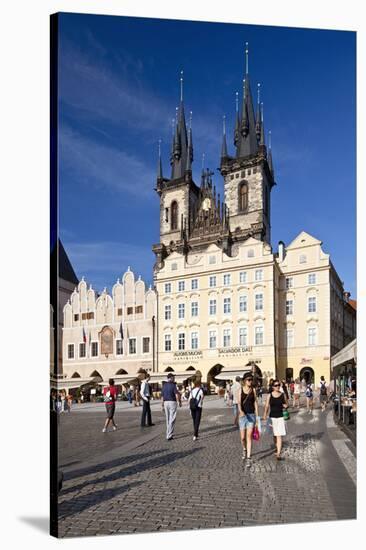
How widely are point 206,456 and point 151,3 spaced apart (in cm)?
600

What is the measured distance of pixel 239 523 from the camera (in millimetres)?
7457

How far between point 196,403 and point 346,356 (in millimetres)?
2237

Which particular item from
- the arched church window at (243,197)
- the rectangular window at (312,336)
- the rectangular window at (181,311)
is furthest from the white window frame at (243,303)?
the arched church window at (243,197)

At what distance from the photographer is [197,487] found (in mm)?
7715

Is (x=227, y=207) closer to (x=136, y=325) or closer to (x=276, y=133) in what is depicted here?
(x=276, y=133)

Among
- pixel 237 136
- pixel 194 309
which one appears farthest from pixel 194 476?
pixel 237 136

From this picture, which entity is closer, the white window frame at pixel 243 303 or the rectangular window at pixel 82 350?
the rectangular window at pixel 82 350

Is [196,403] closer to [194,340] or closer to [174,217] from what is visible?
[194,340]

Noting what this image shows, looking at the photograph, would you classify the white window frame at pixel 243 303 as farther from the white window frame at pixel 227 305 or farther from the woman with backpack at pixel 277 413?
the woman with backpack at pixel 277 413

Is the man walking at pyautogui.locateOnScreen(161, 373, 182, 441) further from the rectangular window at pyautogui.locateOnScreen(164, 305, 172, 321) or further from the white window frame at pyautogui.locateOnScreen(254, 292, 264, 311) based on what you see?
the white window frame at pyautogui.locateOnScreen(254, 292, 264, 311)

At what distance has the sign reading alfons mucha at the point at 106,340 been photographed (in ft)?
30.2

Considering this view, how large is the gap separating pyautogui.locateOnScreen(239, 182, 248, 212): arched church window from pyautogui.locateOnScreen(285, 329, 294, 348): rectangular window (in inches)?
76.6

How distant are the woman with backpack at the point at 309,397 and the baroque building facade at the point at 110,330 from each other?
7.53 feet

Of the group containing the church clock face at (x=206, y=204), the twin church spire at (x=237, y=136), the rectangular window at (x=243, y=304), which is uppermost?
the twin church spire at (x=237, y=136)
